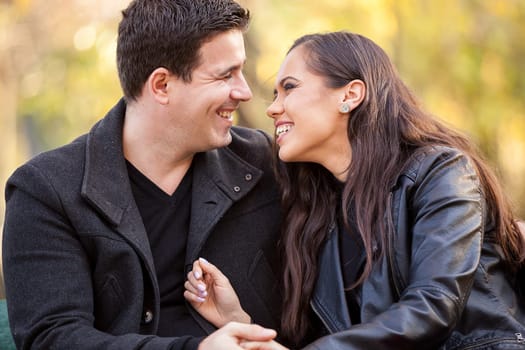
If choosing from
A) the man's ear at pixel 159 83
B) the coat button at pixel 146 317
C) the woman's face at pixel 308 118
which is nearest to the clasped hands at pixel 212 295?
the coat button at pixel 146 317

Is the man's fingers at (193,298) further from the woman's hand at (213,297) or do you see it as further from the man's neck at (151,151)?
the man's neck at (151,151)

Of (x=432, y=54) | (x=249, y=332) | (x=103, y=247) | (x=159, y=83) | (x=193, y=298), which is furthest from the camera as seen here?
(x=432, y=54)

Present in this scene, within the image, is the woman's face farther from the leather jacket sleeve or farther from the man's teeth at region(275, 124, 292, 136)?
the leather jacket sleeve

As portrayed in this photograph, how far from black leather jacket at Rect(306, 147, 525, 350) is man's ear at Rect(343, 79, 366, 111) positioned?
33 centimetres

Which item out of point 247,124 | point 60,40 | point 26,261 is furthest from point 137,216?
point 60,40

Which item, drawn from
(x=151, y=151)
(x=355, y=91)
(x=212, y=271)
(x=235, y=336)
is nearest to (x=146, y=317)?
(x=212, y=271)

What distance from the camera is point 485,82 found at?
6879mm

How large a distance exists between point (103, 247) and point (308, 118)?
87 cm

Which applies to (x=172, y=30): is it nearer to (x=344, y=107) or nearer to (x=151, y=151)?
(x=151, y=151)

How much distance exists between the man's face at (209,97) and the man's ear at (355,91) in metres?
0.46

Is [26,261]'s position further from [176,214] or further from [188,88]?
[188,88]

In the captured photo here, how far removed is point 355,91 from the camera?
3.19 metres

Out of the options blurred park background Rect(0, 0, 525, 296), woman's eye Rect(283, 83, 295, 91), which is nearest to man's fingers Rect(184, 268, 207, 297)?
woman's eye Rect(283, 83, 295, 91)

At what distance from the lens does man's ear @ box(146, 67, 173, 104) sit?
339 centimetres
